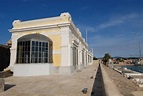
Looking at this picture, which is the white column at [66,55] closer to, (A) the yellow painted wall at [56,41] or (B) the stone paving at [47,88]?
(A) the yellow painted wall at [56,41]

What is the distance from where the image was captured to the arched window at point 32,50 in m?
16.4

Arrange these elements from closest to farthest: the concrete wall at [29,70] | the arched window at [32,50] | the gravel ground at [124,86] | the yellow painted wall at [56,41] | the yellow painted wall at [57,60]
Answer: the gravel ground at [124,86] → the concrete wall at [29,70] → the arched window at [32,50] → the yellow painted wall at [57,60] → the yellow painted wall at [56,41]

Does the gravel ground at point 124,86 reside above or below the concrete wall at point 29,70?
below

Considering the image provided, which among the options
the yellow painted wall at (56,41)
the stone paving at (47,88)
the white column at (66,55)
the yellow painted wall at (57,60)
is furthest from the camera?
the yellow painted wall at (56,41)

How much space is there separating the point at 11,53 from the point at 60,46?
25.5 feet

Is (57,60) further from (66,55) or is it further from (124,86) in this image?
(124,86)

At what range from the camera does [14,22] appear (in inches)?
866

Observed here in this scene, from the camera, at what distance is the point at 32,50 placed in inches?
645

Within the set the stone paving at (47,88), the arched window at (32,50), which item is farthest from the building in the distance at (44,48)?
the stone paving at (47,88)

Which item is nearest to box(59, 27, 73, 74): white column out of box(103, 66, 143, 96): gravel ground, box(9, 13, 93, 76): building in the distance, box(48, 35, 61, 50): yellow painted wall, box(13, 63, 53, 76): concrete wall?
Answer: box(9, 13, 93, 76): building in the distance

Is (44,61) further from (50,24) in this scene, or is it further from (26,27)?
(26,27)

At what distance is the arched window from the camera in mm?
16375

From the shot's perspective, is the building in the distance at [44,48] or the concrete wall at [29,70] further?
the building in the distance at [44,48]

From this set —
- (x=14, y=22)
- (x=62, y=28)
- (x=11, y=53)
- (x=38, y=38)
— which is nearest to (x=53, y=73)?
(x=38, y=38)
